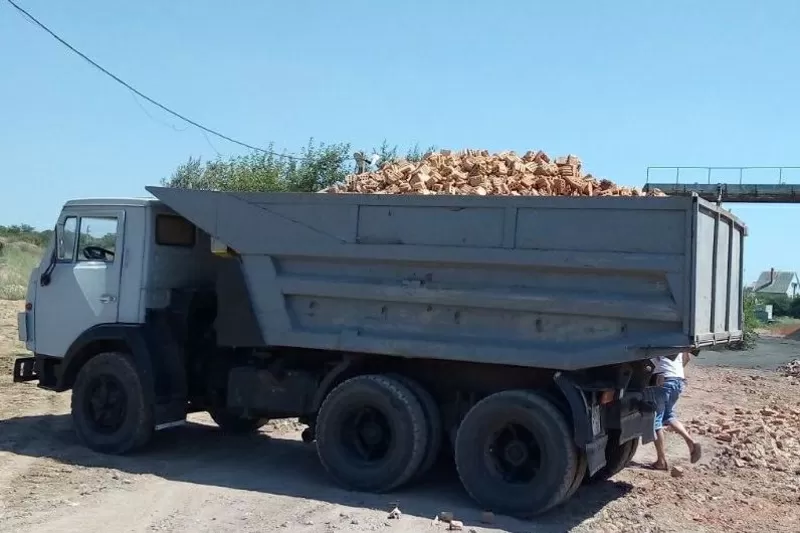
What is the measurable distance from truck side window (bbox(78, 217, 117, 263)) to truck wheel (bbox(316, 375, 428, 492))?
2.90 meters

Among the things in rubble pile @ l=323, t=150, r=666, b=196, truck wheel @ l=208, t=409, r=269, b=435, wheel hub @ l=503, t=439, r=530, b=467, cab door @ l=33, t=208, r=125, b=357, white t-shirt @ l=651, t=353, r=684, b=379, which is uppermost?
rubble pile @ l=323, t=150, r=666, b=196

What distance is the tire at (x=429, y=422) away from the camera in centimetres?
773

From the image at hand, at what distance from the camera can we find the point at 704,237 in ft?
22.9

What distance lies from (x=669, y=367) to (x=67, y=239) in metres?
6.05

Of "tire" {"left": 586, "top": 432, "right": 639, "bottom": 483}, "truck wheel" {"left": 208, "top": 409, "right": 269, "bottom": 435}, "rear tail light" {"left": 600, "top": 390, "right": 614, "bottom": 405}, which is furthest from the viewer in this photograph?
"truck wheel" {"left": 208, "top": 409, "right": 269, "bottom": 435}

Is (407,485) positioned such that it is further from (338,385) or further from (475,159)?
(475,159)

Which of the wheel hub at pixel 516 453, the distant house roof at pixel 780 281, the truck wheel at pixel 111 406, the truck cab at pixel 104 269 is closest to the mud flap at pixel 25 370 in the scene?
the truck cab at pixel 104 269

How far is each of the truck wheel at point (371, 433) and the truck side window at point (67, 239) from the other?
333 centimetres

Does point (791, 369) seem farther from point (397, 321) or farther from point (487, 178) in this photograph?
point (397, 321)

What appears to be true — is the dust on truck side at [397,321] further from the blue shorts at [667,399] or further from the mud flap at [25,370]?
the blue shorts at [667,399]

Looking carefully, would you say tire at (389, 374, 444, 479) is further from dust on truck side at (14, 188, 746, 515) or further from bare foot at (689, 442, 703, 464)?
bare foot at (689, 442, 703, 464)

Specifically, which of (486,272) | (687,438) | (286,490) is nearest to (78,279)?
(286,490)

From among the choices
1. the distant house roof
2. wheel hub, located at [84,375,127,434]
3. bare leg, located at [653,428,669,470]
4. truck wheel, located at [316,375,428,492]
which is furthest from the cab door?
the distant house roof

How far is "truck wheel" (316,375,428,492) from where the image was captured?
7.65m
